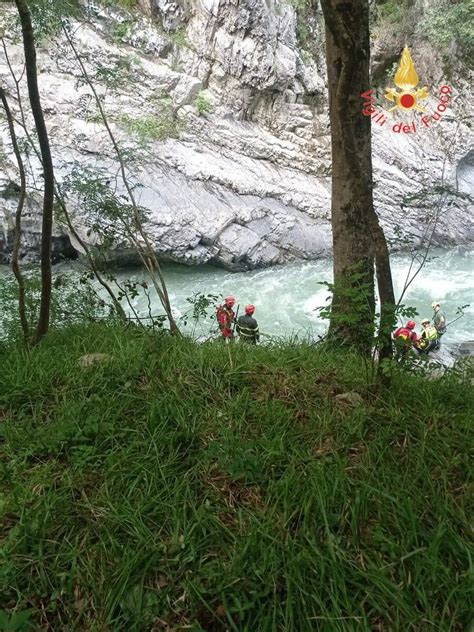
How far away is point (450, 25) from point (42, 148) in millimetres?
15868

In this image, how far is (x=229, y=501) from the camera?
1617mm

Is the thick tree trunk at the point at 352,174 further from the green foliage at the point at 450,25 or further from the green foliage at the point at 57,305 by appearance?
the green foliage at the point at 450,25

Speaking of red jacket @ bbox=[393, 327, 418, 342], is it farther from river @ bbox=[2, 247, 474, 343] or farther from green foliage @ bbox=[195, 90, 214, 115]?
green foliage @ bbox=[195, 90, 214, 115]

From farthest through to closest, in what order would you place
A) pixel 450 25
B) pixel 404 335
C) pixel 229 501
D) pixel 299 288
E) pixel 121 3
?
1. pixel 450 25
2. pixel 121 3
3. pixel 299 288
4. pixel 404 335
5. pixel 229 501

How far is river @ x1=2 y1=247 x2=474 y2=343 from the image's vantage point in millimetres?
10047

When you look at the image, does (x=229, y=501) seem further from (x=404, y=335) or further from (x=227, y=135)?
(x=227, y=135)

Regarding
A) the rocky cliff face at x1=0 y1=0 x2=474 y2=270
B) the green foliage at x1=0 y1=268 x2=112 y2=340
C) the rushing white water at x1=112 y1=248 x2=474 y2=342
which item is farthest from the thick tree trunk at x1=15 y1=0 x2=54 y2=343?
the rocky cliff face at x1=0 y1=0 x2=474 y2=270

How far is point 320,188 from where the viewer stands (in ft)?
47.6

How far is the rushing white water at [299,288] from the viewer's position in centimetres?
1004

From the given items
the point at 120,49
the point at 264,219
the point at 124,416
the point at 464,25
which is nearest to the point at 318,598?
the point at 124,416

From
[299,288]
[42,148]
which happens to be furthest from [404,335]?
[299,288]

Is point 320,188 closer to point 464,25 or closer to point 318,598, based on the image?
point 464,25

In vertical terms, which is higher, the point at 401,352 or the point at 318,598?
the point at 401,352

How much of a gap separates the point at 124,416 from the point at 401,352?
1.52 m
